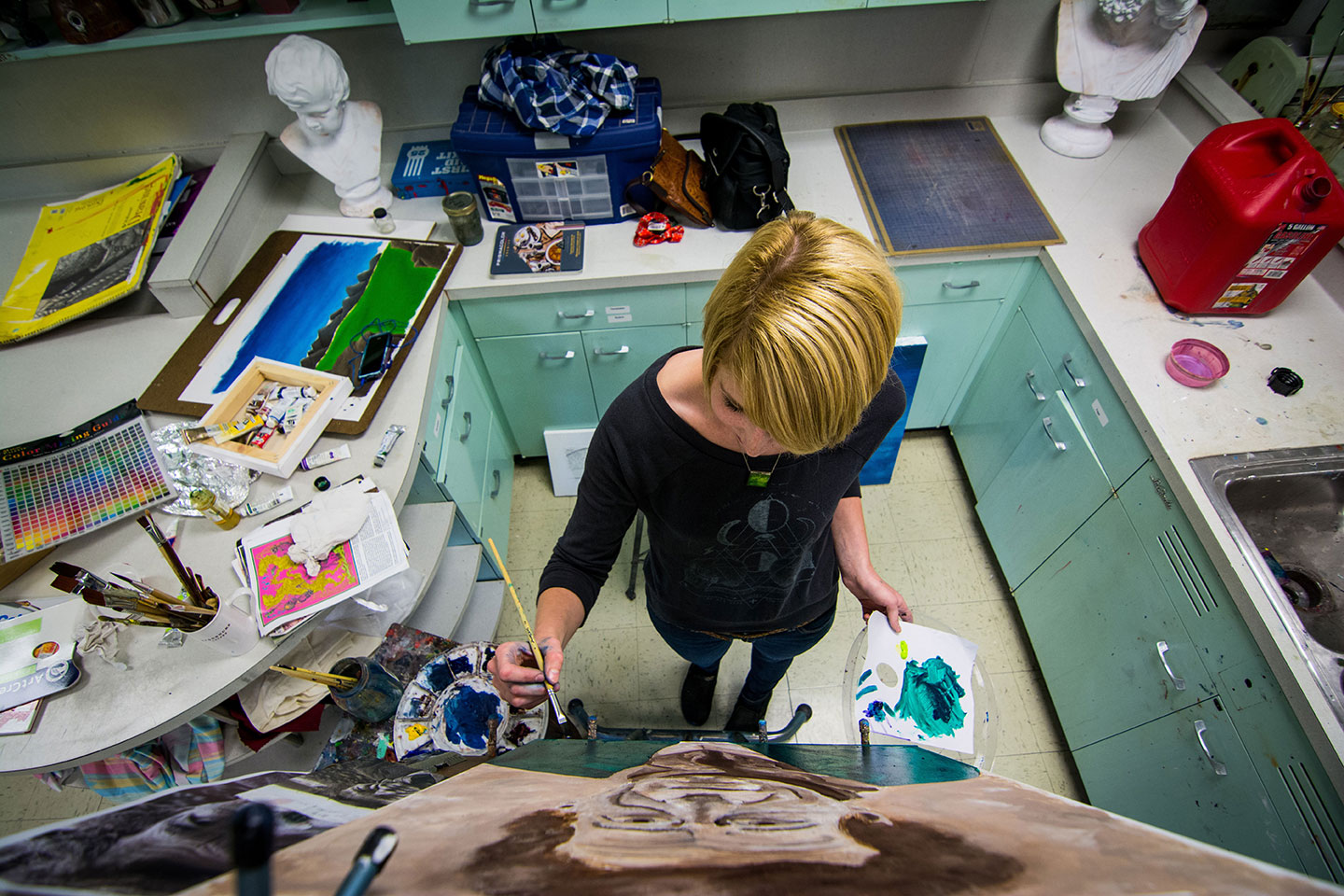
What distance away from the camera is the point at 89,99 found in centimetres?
182

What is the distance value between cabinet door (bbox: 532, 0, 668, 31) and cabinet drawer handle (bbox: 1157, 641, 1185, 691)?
1.82 meters

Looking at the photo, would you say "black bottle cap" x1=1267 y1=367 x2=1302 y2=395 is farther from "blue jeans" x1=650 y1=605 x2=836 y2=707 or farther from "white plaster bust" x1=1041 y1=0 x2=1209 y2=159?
"blue jeans" x1=650 y1=605 x2=836 y2=707

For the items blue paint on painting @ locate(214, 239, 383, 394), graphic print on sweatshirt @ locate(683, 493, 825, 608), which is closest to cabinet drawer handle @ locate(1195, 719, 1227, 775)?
graphic print on sweatshirt @ locate(683, 493, 825, 608)

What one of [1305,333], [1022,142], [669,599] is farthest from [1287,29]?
[669,599]

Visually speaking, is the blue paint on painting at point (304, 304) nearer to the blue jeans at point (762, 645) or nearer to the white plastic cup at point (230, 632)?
the white plastic cup at point (230, 632)

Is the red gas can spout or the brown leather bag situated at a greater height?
the red gas can spout

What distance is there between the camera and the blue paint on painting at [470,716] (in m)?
1.19

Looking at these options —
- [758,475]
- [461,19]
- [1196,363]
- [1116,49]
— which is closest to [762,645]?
[758,475]

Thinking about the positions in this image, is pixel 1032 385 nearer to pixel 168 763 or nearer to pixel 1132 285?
pixel 1132 285

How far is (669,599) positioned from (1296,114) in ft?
6.95

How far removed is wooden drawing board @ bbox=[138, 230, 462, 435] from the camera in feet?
4.57

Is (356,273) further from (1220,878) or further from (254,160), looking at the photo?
(1220,878)

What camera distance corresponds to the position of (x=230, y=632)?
105 centimetres

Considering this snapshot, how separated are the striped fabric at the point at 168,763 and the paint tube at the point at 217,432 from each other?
0.55 metres
